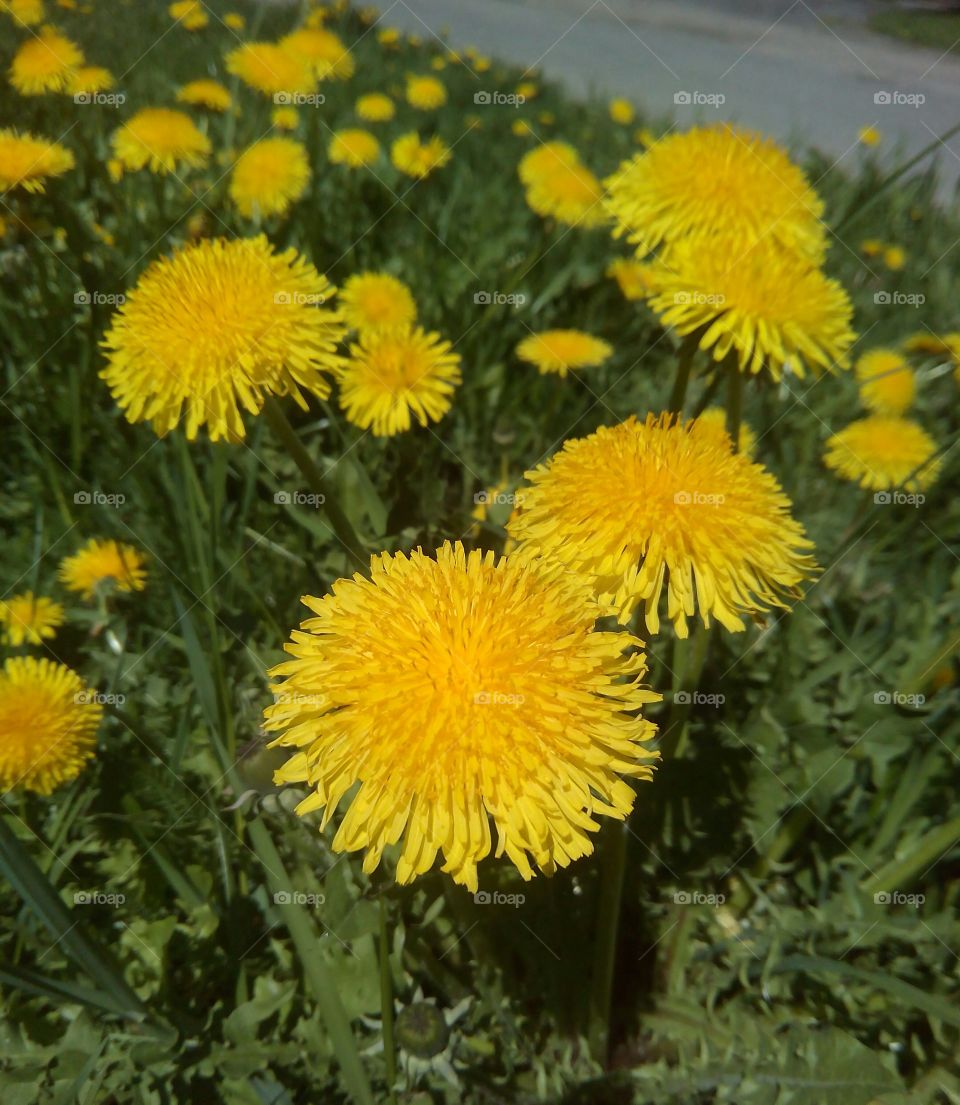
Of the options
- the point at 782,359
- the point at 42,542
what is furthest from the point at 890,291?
the point at 42,542

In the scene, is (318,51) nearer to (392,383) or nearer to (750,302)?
(392,383)

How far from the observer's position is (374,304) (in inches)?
78.7

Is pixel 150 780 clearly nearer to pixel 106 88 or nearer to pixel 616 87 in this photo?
pixel 106 88

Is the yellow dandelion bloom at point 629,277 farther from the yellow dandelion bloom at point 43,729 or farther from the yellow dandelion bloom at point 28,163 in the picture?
the yellow dandelion bloom at point 43,729

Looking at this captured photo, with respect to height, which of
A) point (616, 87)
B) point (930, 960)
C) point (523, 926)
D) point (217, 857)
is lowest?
point (217, 857)

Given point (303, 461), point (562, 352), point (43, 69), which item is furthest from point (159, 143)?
point (303, 461)

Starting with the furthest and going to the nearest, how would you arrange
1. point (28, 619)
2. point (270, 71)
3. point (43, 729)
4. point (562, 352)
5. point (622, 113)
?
point (622, 113) → point (270, 71) → point (562, 352) → point (28, 619) → point (43, 729)

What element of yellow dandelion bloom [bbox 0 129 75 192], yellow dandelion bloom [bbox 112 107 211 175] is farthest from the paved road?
yellow dandelion bloom [bbox 0 129 75 192]

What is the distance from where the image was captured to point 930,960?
1.25 metres

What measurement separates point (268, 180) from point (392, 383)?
3.32ft

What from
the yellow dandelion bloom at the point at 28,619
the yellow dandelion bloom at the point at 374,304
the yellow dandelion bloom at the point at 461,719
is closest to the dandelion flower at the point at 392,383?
the yellow dandelion bloom at the point at 374,304

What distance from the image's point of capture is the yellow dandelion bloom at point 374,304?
6.51ft

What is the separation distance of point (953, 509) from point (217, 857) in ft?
6.93

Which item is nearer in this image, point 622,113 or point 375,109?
point 375,109
